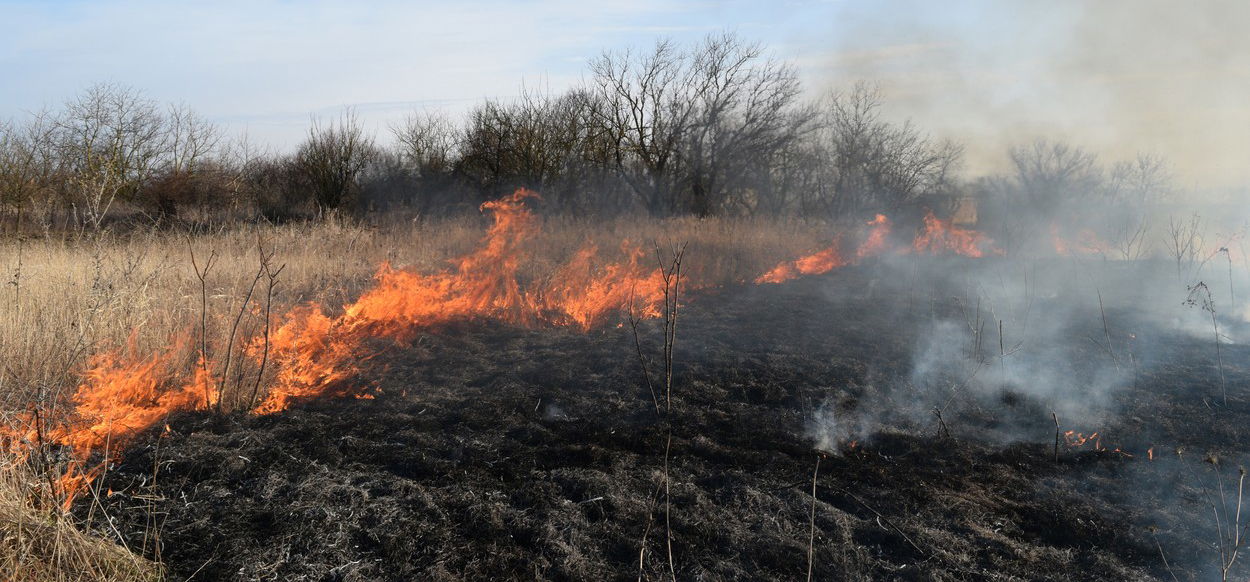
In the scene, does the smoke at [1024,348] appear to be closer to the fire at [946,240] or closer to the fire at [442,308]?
the fire at [946,240]

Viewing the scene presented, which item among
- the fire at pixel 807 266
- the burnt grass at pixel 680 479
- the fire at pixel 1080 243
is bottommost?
the burnt grass at pixel 680 479

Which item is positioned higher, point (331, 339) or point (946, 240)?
point (946, 240)

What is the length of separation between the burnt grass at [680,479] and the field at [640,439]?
0.02m

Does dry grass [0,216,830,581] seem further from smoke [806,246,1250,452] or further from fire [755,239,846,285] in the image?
smoke [806,246,1250,452]

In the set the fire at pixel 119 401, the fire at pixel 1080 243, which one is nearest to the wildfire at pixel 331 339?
the fire at pixel 119 401

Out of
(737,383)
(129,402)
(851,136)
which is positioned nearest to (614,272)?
(737,383)

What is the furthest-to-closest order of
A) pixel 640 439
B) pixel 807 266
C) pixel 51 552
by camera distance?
1. pixel 807 266
2. pixel 640 439
3. pixel 51 552

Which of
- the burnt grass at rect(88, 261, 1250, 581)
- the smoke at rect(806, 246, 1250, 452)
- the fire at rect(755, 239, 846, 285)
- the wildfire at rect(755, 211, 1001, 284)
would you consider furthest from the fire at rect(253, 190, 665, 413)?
the wildfire at rect(755, 211, 1001, 284)

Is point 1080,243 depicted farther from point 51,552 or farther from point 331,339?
point 51,552

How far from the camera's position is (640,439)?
4430mm

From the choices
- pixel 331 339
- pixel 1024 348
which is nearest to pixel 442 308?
pixel 331 339

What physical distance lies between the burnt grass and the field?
20mm

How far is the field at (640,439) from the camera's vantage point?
3080 millimetres

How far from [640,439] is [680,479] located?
2.17ft
